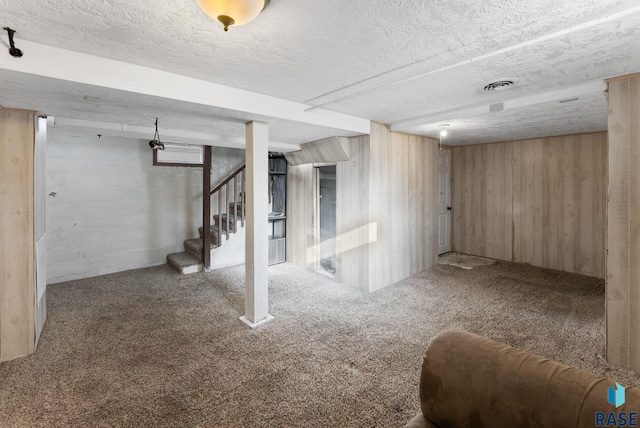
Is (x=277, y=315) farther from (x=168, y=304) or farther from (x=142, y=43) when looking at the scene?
(x=142, y=43)

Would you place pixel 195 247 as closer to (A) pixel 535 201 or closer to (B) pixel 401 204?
(B) pixel 401 204

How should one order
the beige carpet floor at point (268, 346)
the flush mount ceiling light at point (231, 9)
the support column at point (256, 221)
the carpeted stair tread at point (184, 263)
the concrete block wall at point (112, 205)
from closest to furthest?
the flush mount ceiling light at point (231, 9), the beige carpet floor at point (268, 346), the support column at point (256, 221), the concrete block wall at point (112, 205), the carpeted stair tread at point (184, 263)

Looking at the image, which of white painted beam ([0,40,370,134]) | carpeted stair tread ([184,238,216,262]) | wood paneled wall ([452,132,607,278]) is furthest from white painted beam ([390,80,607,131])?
carpeted stair tread ([184,238,216,262])

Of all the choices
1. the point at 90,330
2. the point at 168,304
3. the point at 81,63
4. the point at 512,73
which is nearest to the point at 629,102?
the point at 512,73

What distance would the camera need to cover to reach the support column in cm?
307

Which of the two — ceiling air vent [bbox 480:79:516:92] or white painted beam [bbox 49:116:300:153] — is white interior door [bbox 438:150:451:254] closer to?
white painted beam [bbox 49:116:300:153]

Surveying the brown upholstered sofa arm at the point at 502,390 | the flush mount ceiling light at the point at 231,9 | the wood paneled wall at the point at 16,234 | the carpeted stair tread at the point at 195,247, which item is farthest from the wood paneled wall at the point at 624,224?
the carpeted stair tread at the point at 195,247

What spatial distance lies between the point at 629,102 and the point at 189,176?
5.63 metres

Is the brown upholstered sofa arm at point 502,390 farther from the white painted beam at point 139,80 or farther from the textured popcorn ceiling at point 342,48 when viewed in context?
the white painted beam at point 139,80

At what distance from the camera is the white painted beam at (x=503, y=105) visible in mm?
2500

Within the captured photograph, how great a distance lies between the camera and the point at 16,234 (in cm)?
254

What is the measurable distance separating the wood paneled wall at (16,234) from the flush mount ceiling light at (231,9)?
92.4 inches

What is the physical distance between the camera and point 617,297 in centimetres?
234

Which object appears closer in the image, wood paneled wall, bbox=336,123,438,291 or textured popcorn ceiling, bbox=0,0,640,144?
textured popcorn ceiling, bbox=0,0,640,144
